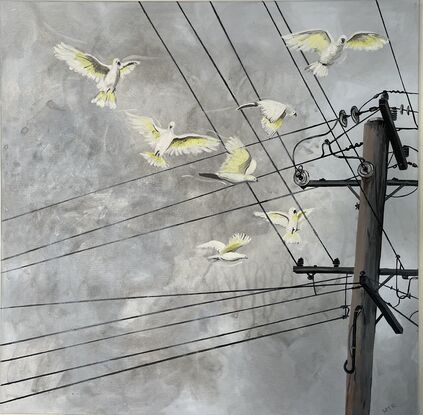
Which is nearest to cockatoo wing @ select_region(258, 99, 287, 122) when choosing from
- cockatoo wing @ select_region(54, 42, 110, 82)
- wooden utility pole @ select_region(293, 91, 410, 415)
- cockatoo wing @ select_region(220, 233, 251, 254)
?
wooden utility pole @ select_region(293, 91, 410, 415)

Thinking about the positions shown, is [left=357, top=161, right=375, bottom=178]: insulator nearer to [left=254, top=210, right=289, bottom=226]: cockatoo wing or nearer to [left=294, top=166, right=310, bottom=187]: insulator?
[left=294, top=166, right=310, bottom=187]: insulator

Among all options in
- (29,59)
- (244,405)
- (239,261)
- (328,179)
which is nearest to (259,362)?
(244,405)

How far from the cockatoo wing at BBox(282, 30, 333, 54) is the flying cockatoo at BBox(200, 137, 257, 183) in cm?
39

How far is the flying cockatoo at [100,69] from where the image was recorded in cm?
262

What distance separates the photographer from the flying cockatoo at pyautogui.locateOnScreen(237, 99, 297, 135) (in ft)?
8.48

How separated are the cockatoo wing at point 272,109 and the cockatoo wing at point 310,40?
21 centimetres

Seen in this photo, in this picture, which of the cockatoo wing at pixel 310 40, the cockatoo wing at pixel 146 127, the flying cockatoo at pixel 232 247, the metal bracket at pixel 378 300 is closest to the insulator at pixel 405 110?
the cockatoo wing at pixel 310 40

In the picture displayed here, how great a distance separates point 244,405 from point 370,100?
1136 mm

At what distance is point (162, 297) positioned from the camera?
2594 mm

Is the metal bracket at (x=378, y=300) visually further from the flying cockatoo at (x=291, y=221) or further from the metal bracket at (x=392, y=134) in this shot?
the metal bracket at (x=392, y=134)

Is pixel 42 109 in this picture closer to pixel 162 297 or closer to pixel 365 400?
pixel 162 297

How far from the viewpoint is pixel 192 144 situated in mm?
2600

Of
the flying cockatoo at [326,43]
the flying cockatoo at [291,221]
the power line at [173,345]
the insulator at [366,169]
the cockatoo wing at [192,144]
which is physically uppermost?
the flying cockatoo at [326,43]

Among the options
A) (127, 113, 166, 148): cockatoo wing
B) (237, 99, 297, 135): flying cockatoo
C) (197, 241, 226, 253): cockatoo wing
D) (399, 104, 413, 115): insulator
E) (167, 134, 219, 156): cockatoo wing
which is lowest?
(197, 241, 226, 253): cockatoo wing
